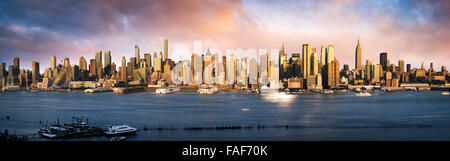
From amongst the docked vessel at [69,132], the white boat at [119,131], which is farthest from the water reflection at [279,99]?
the docked vessel at [69,132]

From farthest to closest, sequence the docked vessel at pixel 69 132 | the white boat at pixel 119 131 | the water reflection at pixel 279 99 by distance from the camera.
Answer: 1. the water reflection at pixel 279 99
2. the white boat at pixel 119 131
3. the docked vessel at pixel 69 132

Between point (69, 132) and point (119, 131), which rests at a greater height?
point (119, 131)

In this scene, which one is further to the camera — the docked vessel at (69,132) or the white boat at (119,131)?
the white boat at (119,131)

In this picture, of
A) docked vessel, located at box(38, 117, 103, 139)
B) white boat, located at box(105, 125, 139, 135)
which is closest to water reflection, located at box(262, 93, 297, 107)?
white boat, located at box(105, 125, 139, 135)

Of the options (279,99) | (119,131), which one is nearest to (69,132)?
(119,131)

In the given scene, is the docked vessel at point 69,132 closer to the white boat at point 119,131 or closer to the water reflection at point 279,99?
the white boat at point 119,131

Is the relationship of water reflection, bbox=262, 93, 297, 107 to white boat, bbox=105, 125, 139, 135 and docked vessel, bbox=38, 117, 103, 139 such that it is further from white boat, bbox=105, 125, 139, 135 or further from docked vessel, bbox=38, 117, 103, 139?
docked vessel, bbox=38, 117, 103, 139

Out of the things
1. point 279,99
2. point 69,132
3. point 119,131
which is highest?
point 119,131

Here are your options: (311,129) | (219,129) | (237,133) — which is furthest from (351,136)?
(219,129)

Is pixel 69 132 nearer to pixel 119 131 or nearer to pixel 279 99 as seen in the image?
pixel 119 131
